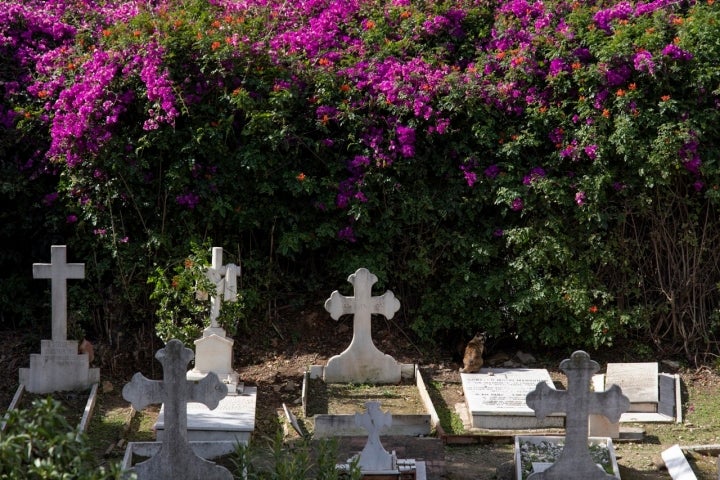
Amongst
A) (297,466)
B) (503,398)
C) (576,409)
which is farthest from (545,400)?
(503,398)

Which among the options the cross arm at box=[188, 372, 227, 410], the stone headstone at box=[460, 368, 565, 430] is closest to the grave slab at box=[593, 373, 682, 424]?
the stone headstone at box=[460, 368, 565, 430]

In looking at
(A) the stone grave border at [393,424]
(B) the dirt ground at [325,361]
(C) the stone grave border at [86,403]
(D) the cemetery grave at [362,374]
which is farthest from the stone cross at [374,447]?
(C) the stone grave border at [86,403]

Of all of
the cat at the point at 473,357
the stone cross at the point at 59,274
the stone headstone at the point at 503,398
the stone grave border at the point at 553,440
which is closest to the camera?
the stone grave border at the point at 553,440

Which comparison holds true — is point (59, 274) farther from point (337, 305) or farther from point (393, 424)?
point (393, 424)

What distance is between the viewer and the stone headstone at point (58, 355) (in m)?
8.95

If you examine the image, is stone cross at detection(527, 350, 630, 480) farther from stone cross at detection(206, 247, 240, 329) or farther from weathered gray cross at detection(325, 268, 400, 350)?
stone cross at detection(206, 247, 240, 329)

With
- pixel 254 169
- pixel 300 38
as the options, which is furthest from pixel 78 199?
pixel 300 38

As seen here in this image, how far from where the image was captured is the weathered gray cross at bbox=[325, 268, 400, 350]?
9.22 metres

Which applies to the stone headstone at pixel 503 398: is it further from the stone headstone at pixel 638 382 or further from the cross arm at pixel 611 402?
the cross arm at pixel 611 402

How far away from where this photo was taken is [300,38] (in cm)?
1063

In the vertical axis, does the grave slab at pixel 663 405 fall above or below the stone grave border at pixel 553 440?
above

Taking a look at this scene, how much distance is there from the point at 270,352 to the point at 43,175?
282 cm

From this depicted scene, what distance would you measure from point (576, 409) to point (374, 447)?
131 centimetres

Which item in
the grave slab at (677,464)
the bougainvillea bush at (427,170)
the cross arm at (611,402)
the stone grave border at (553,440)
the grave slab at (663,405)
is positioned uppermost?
the bougainvillea bush at (427,170)
